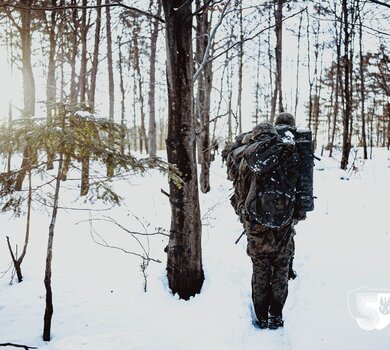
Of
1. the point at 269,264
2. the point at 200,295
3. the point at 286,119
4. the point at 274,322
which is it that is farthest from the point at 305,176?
the point at 200,295

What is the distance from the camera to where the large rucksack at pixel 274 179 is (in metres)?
3.02

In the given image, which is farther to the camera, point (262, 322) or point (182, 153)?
point (182, 153)

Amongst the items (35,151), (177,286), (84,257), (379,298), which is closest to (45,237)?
(84,257)

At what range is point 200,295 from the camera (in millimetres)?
3957

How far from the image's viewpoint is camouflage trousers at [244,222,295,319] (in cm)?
319

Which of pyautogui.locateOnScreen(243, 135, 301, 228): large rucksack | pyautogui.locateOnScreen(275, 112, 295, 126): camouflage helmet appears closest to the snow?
pyautogui.locateOnScreen(243, 135, 301, 228): large rucksack

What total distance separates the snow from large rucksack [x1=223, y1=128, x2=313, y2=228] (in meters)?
1.15

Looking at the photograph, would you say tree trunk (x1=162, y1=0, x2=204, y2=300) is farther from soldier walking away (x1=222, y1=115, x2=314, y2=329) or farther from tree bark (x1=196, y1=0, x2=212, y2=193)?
tree bark (x1=196, y1=0, x2=212, y2=193)

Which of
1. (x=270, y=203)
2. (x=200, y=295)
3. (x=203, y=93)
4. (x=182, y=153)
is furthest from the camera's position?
(x=203, y=93)

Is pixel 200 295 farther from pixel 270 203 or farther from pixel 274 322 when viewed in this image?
pixel 270 203

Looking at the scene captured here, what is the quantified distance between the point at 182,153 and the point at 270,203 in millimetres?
1259

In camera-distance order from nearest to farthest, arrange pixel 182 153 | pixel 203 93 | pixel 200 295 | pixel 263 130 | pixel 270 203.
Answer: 1. pixel 270 203
2. pixel 263 130
3. pixel 182 153
4. pixel 200 295
5. pixel 203 93

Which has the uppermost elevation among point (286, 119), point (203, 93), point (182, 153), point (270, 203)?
point (203, 93)

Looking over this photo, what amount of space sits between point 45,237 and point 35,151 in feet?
12.3
